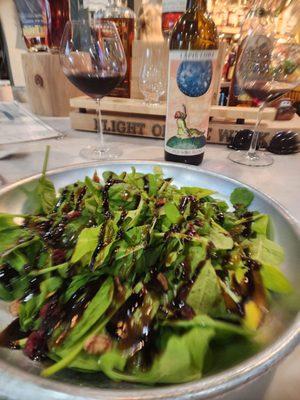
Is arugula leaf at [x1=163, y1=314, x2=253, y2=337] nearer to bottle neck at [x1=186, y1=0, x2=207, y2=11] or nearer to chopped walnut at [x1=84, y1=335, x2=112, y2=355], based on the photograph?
chopped walnut at [x1=84, y1=335, x2=112, y2=355]

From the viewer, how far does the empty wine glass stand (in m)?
0.74

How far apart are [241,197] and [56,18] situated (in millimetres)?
1074

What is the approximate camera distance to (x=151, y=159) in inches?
24.8

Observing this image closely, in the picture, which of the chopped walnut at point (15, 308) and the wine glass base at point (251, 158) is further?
the wine glass base at point (251, 158)

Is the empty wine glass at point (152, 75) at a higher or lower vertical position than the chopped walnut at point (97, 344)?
higher

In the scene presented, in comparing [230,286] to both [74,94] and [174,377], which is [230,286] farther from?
[74,94]

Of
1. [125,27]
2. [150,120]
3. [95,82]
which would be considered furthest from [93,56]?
[125,27]

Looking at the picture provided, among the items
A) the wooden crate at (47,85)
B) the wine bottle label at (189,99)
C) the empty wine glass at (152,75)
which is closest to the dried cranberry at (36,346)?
the wine bottle label at (189,99)

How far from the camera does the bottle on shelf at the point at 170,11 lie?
28.8 inches

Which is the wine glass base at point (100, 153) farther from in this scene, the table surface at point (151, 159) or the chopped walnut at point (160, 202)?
the chopped walnut at point (160, 202)

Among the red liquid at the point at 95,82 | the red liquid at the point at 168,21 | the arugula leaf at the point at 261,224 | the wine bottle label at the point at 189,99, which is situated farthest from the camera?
the red liquid at the point at 168,21

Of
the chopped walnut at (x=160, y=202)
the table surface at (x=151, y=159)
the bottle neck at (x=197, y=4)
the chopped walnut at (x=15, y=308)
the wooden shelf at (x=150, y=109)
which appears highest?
the bottle neck at (x=197, y=4)

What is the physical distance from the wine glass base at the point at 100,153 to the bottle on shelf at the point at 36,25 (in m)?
0.62

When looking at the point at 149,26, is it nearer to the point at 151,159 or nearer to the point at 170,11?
the point at 170,11
